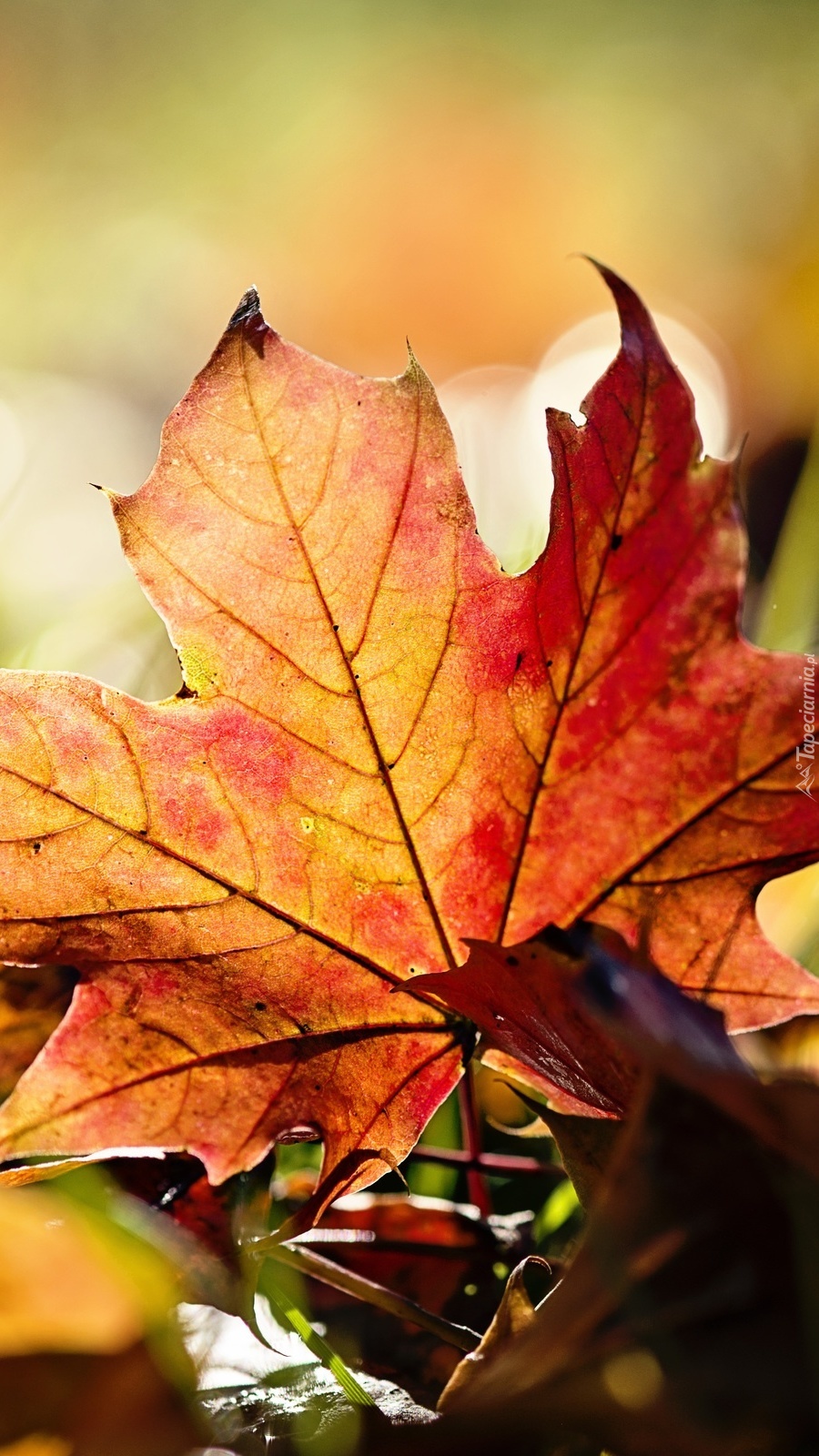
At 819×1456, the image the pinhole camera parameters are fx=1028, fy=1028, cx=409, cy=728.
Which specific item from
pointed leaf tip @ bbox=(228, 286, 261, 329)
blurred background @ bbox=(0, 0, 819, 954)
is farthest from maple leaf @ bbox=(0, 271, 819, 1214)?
blurred background @ bbox=(0, 0, 819, 954)

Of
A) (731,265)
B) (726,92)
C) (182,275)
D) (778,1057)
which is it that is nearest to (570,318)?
(731,265)

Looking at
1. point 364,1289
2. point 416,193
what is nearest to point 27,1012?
point 364,1289

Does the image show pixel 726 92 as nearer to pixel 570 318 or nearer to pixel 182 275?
pixel 570 318

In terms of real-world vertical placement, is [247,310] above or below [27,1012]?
above

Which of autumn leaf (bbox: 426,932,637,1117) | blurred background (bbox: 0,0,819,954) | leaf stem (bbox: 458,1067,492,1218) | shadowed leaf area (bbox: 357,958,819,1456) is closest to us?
shadowed leaf area (bbox: 357,958,819,1456)

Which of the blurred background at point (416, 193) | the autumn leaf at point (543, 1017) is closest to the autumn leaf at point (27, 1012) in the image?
the autumn leaf at point (543, 1017)

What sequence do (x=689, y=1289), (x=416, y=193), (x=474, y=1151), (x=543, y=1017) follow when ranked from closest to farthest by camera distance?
1. (x=689, y=1289)
2. (x=543, y=1017)
3. (x=474, y=1151)
4. (x=416, y=193)

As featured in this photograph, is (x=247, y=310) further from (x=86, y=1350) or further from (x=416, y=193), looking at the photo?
(x=416, y=193)

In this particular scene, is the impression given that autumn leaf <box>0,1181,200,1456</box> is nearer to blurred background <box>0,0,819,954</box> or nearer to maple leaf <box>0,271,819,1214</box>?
maple leaf <box>0,271,819,1214</box>
